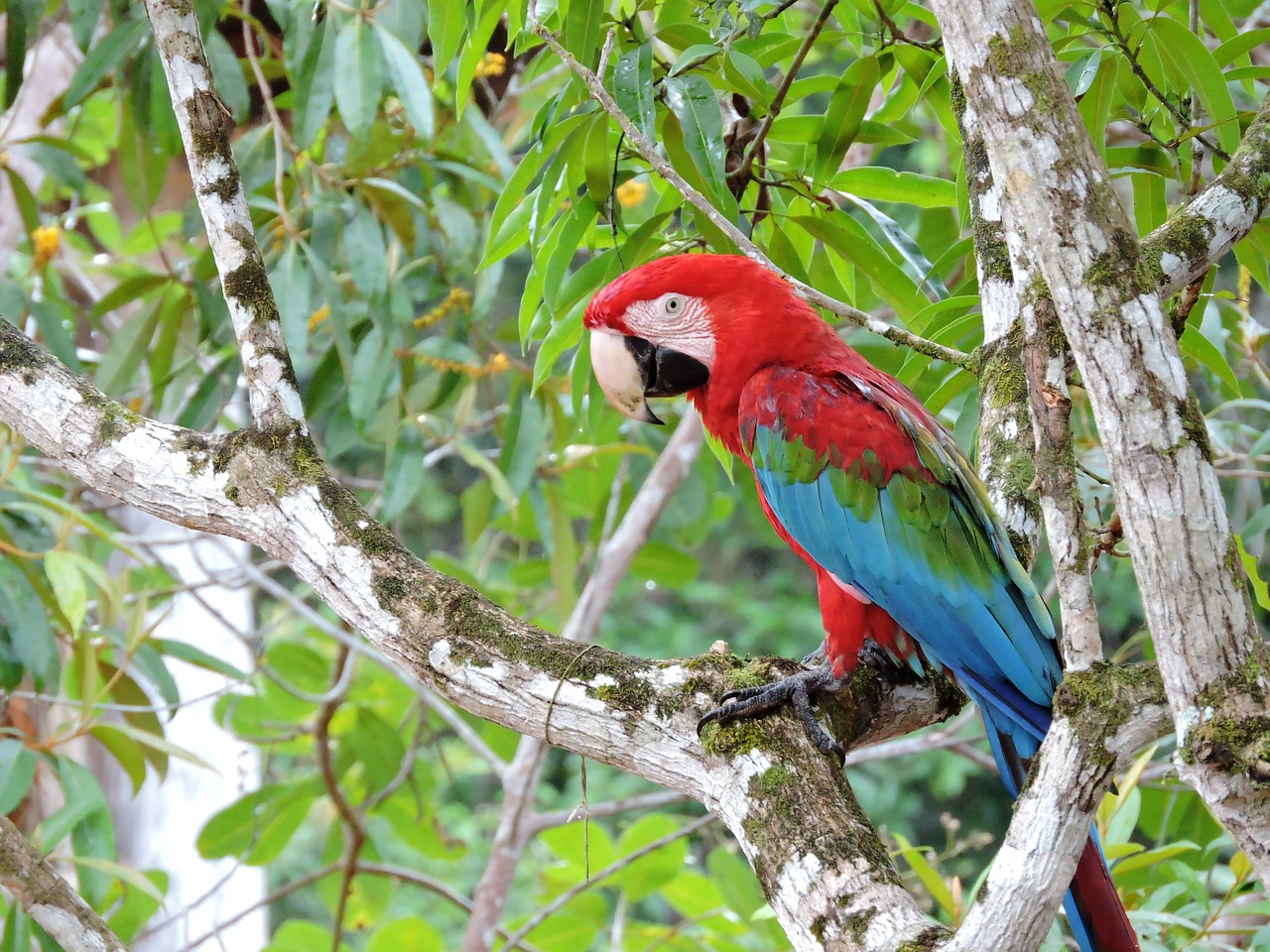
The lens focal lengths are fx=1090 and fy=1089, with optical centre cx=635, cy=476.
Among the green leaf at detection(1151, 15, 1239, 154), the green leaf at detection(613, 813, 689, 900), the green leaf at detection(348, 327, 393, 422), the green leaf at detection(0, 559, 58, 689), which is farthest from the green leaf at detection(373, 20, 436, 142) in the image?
the green leaf at detection(613, 813, 689, 900)

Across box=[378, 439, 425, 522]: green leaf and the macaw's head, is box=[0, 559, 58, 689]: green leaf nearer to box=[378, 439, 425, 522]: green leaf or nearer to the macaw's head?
box=[378, 439, 425, 522]: green leaf

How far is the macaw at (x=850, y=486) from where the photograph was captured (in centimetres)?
123

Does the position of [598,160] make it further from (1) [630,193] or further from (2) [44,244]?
(2) [44,244]

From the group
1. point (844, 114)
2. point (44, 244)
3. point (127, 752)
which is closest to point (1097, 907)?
point (844, 114)

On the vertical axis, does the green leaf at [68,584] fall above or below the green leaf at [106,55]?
below

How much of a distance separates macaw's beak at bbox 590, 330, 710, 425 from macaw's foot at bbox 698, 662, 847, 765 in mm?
501

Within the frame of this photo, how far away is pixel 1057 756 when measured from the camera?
2.41 ft

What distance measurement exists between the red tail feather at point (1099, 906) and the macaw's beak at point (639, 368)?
764mm

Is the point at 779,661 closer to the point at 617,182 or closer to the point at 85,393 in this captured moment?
the point at 617,182

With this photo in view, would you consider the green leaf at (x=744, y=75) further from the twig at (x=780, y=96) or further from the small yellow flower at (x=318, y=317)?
the small yellow flower at (x=318, y=317)

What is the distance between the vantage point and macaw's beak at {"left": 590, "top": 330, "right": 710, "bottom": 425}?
150 cm

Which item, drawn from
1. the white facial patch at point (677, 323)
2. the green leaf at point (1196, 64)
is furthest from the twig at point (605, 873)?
the green leaf at point (1196, 64)

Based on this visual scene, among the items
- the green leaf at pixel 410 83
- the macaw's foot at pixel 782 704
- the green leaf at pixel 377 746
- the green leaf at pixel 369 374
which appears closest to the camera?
the macaw's foot at pixel 782 704

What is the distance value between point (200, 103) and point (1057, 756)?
111 cm
